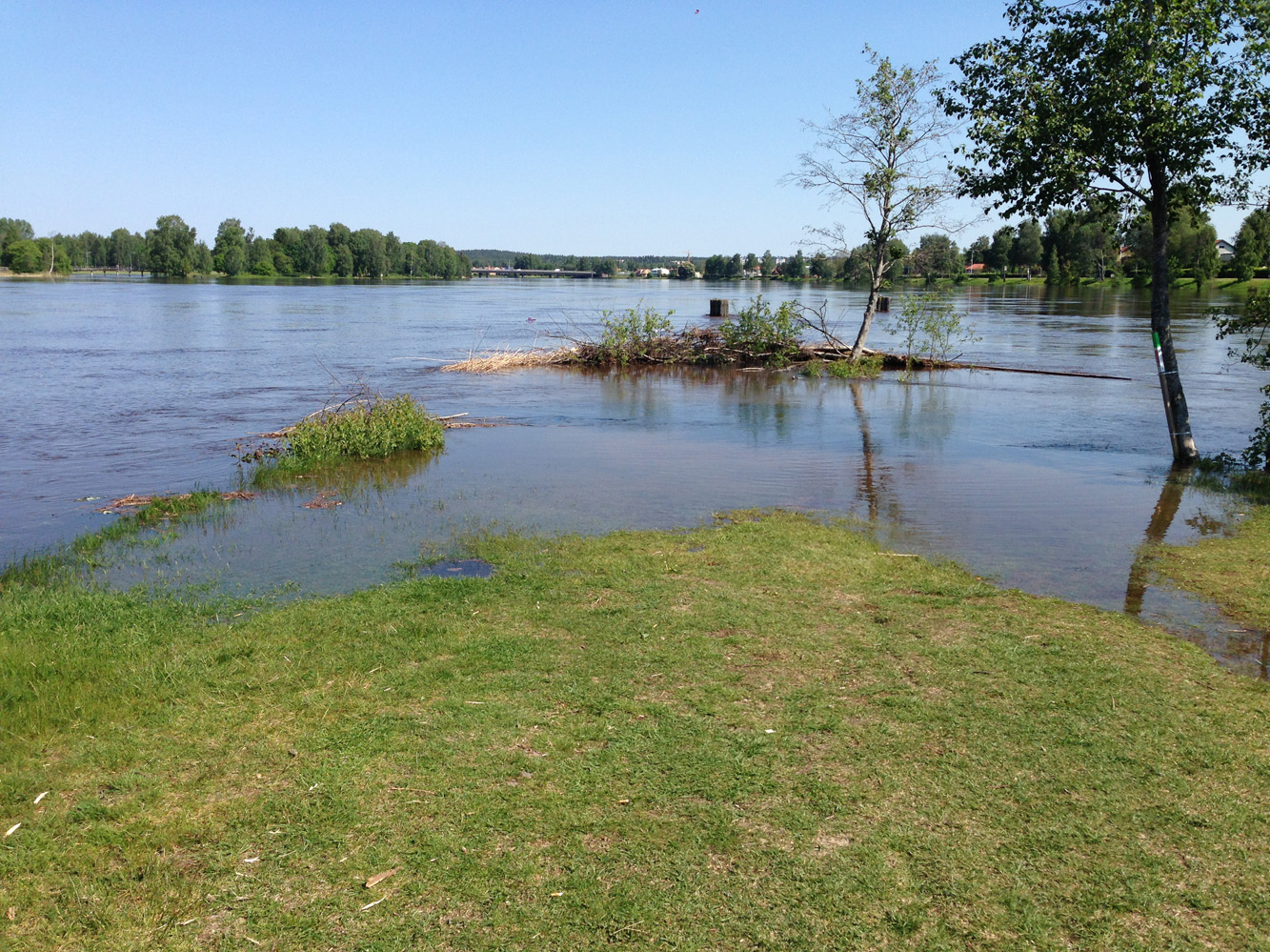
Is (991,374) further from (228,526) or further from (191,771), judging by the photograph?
(191,771)

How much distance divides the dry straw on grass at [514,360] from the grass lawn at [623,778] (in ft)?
76.4

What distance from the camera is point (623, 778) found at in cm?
488

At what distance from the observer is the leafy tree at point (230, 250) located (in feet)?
564

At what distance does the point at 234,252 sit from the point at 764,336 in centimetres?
16383

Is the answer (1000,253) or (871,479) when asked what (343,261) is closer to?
(1000,253)

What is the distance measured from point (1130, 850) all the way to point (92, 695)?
581 cm

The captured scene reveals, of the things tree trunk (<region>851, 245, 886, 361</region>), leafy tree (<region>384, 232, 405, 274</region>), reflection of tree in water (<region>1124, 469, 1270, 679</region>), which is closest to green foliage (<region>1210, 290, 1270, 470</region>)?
reflection of tree in water (<region>1124, 469, 1270, 679</region>)

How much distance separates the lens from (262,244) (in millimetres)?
183500

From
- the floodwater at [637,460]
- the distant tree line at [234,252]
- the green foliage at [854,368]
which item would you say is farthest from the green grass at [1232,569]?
the distant tree line at [234,252]

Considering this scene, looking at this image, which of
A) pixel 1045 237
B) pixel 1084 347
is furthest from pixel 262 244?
pixel 1084 347

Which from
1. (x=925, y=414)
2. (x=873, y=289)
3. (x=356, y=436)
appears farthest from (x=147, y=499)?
(x=873, y=289)

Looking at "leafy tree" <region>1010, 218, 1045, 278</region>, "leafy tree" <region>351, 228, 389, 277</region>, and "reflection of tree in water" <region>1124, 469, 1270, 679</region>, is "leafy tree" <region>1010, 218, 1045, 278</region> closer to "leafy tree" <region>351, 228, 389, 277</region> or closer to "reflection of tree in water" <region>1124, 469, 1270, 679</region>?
"leafy tree" <region>351, 228, 389, 277</region>

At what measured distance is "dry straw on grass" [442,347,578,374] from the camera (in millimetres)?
30531

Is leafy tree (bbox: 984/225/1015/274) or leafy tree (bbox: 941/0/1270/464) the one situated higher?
leafy tree (bbox: 984/225/1015/274)
